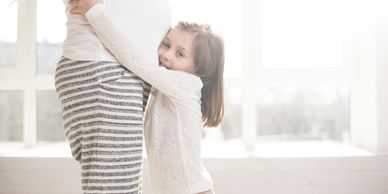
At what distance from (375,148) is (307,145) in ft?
1.02

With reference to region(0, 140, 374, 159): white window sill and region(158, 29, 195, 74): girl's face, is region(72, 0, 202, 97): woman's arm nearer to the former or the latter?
region(158, 29, 195, 74): girl's face

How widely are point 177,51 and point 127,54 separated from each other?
0.23 m

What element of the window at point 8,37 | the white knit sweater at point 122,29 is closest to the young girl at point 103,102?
the white knit sweater at point 122,29

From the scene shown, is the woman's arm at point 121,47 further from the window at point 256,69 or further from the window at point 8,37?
the window at point 8,37

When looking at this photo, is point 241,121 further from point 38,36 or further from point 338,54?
point 38,36

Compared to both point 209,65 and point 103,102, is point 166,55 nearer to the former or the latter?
point 209,65

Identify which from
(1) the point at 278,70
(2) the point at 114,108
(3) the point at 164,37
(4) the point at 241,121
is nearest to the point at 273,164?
(4) the point at 241,121

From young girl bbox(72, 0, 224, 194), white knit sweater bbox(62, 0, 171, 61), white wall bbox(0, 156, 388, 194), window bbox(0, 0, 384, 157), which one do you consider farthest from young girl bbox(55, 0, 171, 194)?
window bbox(0, 0, 384, 157)

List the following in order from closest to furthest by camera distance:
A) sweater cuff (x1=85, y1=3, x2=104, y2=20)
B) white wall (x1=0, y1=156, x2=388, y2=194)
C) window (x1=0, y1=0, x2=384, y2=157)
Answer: sweater cuff (x1=85, y1=3, x2=104, y2=20) → white wall (x1=0, y1=156, x2=388, y2=194) → window (x1=0, y1=0, x2=384, y2=157)

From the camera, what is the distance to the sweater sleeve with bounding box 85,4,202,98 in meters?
0.88

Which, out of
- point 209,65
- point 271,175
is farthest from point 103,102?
point 271,175

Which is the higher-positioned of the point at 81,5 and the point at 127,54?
the point at 81,5

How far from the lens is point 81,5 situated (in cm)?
90

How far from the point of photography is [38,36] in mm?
1897
